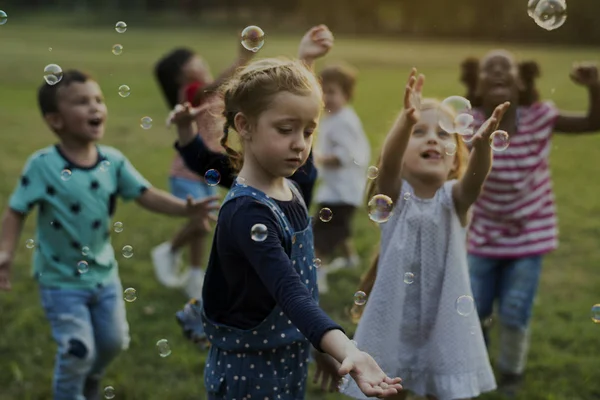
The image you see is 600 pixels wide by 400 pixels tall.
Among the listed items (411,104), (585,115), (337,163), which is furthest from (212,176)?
(337,163)

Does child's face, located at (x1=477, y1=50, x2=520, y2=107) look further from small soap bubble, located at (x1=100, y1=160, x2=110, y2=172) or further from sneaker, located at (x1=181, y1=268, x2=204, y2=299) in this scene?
sneaker, located at (x1=181, y1=268, x2=204, y2=299)

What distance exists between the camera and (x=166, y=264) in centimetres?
691

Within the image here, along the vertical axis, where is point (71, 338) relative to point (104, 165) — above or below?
below

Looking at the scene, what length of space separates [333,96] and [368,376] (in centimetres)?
476

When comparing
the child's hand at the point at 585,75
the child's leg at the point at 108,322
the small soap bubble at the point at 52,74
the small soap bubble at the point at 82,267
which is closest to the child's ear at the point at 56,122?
the small soap bubble at the point at 52,74

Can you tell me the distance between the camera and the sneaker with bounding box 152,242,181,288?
22.5 feet

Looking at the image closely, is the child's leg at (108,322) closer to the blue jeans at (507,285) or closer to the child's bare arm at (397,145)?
the child's bare arm at (397,145)

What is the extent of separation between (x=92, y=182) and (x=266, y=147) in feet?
5.17

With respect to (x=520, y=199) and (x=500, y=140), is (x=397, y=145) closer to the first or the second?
(x=500, y=140)

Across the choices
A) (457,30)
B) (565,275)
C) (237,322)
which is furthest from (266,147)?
(457,30)

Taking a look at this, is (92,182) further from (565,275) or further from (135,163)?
(135,163)

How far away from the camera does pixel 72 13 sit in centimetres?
4009

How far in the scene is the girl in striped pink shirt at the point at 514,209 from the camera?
15.6 ft

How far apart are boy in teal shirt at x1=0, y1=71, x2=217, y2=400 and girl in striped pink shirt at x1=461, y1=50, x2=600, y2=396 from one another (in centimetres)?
159
